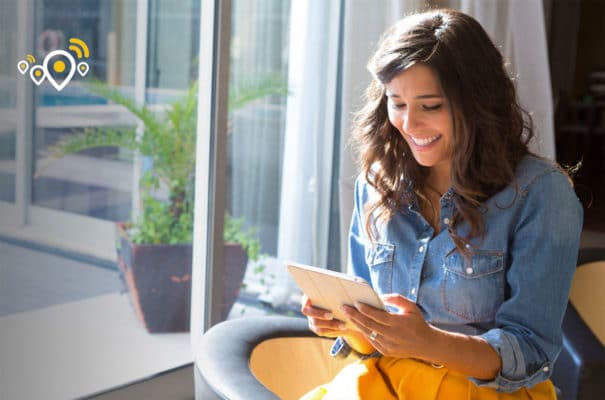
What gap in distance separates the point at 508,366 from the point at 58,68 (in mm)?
1328

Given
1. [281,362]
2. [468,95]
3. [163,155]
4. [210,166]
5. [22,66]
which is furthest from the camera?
[210,166]

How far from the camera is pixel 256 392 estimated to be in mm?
1517

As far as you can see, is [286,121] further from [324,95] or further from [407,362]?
[407,362]

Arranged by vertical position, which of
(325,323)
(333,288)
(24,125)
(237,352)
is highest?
(24,125)

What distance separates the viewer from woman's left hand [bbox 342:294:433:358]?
1416mm

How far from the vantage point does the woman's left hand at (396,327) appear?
4.65 feet

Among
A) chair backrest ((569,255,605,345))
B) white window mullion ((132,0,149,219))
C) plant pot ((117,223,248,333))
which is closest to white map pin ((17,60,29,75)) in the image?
white window mullion ((132,0,149,219))

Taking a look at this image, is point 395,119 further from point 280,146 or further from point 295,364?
point 280,146

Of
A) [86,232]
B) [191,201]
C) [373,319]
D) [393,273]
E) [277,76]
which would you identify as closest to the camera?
[373,319]

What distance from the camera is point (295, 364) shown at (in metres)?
1.94

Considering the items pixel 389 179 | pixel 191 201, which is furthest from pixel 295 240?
pixel 389 179

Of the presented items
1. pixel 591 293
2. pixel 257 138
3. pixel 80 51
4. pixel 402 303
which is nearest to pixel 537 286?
pixel 402 303

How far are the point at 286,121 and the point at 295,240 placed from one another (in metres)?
0.47

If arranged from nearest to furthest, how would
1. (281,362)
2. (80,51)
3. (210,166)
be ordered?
(281,362) < (80,51) < (210,166)
